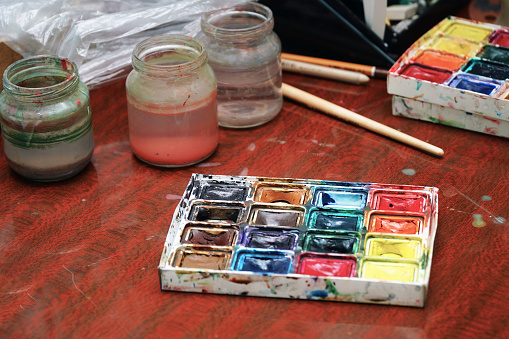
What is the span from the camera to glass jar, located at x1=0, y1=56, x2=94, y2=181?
3.38 feet

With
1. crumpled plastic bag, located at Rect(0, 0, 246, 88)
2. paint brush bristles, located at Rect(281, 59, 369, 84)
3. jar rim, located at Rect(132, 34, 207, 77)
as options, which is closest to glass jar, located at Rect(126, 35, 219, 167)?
jar rim, located at Rect(132, 34, 207, 77)

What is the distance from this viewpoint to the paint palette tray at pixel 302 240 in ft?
2.80

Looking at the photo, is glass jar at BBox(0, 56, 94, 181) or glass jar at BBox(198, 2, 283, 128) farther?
glass jar at BBox(198, 2, 283, 128)

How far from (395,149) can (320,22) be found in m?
0.32

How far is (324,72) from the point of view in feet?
4.39

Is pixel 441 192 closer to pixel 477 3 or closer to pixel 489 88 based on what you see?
pixel 489 88

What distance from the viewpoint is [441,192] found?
1054 mm

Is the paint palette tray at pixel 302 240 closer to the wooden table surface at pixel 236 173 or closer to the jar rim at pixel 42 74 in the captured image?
the wooden table surface at pixel 236 173

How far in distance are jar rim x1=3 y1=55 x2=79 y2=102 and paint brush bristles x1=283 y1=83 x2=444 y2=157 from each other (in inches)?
16.1

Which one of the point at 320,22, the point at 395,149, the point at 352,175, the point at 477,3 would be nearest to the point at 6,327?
the point at 352,175

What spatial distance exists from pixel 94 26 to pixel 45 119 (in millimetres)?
265

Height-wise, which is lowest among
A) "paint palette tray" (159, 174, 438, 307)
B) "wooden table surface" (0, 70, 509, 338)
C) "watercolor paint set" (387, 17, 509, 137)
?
"wooden table surface" (0, 70, 509, 338)

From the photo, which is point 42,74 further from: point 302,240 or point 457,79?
point 457,79

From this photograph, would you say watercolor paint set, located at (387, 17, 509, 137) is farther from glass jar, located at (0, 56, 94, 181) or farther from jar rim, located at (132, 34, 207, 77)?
glass jar, located at (0, 56, 94, 181)
